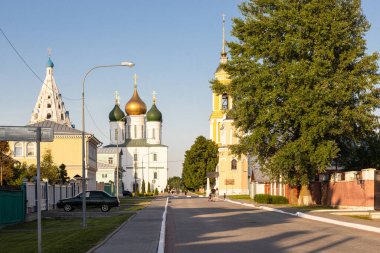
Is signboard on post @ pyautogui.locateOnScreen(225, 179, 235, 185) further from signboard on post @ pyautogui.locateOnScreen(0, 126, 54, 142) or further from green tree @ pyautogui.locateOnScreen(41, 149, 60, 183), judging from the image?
signboard on post @ pyautogui.locateOnScreen(0, 126, 54, 142)

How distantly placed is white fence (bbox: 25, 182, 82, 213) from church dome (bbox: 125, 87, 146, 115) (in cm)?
9935

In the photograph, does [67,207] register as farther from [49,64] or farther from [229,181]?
[49,64]

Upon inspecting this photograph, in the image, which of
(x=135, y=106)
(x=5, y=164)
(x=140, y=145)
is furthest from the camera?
(x=140, y=145)

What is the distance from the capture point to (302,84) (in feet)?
137

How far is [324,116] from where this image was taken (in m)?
41.2

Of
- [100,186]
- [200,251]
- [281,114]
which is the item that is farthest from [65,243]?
[100,186]

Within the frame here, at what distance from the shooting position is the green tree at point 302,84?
136 feet

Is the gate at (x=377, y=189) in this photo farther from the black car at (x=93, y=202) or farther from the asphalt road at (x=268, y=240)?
the black car at (x=93, y=202)

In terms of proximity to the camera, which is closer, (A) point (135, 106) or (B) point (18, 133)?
(B) point (18, 133)

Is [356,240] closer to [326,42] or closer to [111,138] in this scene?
[326,42]

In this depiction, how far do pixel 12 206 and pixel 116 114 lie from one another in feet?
435

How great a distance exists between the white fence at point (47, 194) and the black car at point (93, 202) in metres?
0.85

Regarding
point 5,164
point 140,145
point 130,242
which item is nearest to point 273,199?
point 5,164

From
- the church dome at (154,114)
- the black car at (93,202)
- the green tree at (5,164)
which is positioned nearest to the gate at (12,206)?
the black car at (93,202)
